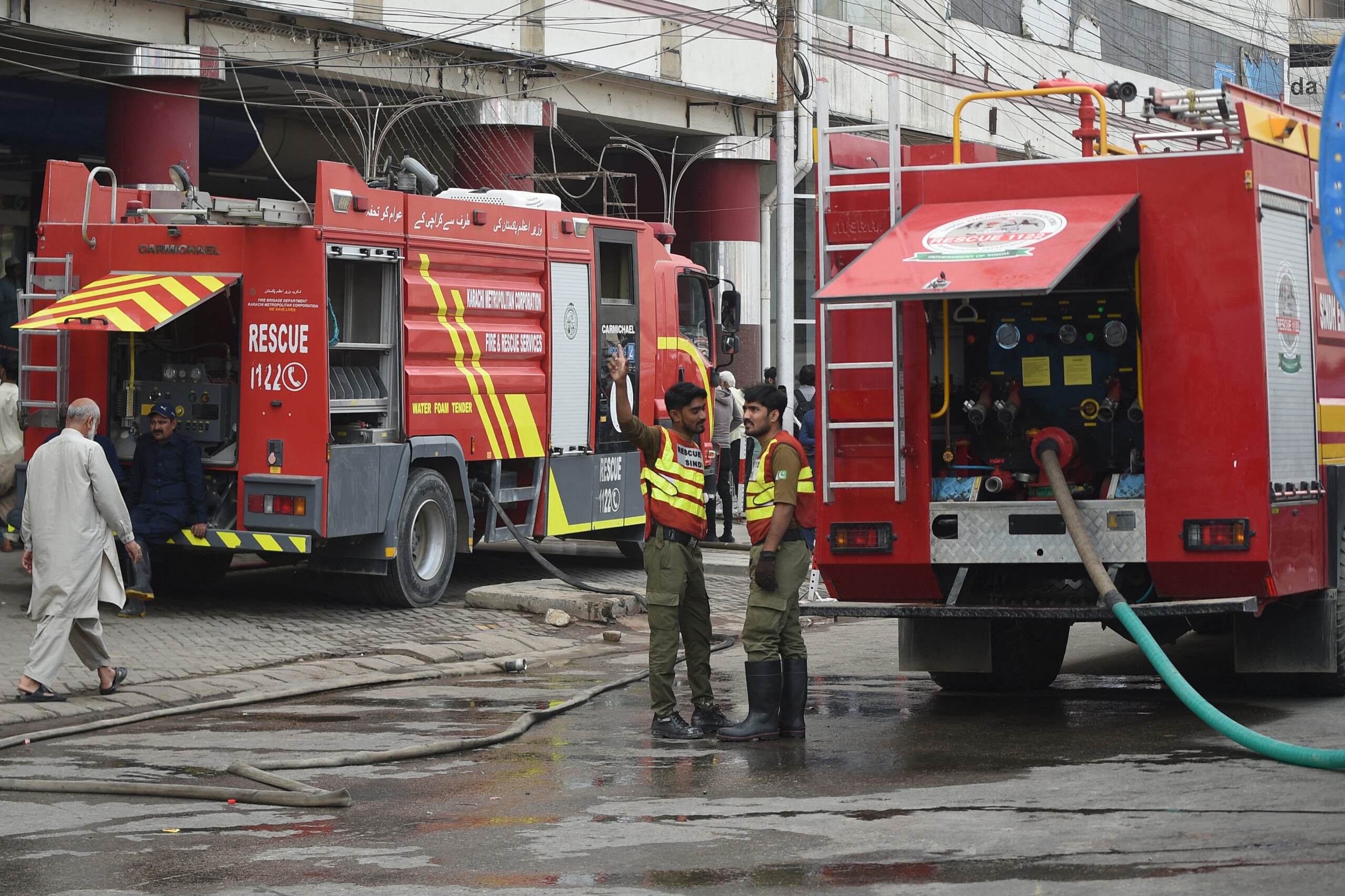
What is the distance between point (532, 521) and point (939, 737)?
6994 millimetres

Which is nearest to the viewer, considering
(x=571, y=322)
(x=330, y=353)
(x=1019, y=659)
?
(x=1019, y=659)

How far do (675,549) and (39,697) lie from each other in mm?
3746

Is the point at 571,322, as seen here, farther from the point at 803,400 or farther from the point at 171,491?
the point at 171,491

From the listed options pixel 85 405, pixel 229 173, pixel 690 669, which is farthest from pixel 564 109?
pixel 690 669

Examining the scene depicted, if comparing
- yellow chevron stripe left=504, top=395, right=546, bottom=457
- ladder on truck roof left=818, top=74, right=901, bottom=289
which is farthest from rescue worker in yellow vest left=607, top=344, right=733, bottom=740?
yellow chevron stripe left=504, top=395, right=546, bottom=457

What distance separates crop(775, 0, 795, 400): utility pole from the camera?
630 inches

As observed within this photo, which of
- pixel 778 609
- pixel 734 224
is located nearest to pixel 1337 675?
pixel 778 609

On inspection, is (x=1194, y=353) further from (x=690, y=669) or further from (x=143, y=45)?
(x=143, y=45)

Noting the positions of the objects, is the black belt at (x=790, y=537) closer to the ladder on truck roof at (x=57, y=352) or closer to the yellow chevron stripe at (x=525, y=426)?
the yellow chevron stripe at (x=525, y=426)

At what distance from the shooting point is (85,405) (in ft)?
32.1

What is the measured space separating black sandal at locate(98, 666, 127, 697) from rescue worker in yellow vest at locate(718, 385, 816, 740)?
12.1 ft

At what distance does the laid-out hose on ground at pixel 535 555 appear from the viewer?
45.4 feet

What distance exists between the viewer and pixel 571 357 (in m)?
14.9

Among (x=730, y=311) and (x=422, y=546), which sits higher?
(x=730, y=311)
